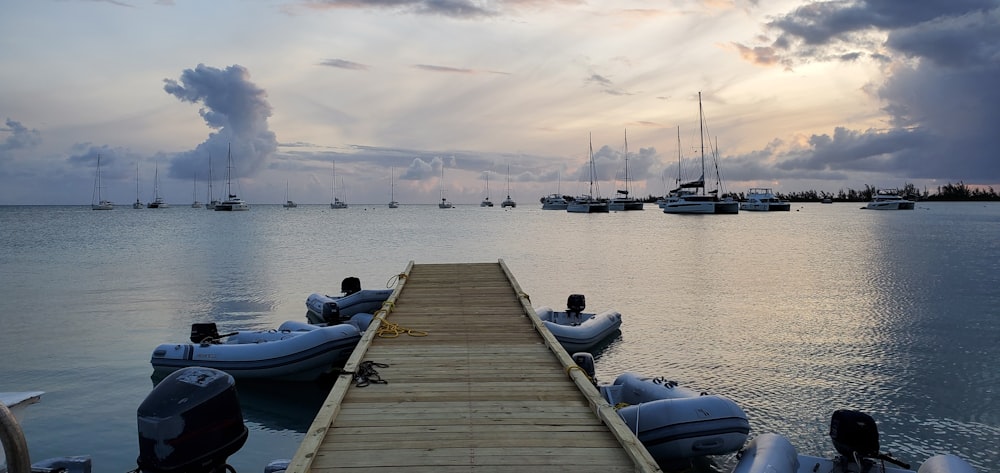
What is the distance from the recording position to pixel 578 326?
14148 millimetres

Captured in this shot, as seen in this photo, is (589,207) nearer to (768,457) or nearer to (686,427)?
(686,427)

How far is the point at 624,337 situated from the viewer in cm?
1572

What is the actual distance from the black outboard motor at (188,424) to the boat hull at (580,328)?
312 inches

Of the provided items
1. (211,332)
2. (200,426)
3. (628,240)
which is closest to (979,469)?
(200,426)

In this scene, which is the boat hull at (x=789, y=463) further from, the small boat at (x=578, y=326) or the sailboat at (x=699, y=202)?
the sailboat at (x=699, y=202)

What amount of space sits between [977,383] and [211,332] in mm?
14678

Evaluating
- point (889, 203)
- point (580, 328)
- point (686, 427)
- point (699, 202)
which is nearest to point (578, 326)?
point (580, 328)

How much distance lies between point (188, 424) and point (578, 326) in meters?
10.2

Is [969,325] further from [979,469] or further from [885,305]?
[979,469]

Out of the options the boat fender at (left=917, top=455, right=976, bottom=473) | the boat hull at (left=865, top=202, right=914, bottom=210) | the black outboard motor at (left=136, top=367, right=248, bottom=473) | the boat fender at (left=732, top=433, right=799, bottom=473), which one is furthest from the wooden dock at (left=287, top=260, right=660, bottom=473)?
the boat hull at (left=865, top=202, right=914, bottom=210)

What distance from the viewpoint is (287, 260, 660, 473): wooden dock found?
498 centimetres

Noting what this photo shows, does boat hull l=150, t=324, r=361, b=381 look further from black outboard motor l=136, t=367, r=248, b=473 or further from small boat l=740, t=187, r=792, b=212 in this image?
small boat l=740, t=187, r=792, b=212

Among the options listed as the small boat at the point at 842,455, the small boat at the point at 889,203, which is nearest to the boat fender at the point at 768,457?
the small boat at the point at 842,455

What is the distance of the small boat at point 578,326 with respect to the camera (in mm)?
13453
